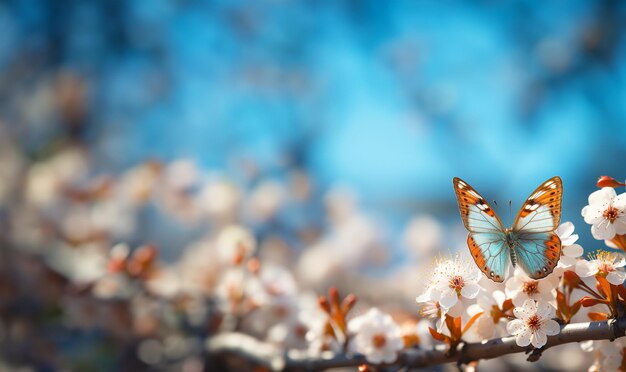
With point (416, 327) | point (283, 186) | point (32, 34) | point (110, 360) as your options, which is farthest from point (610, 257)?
point (32, 34)

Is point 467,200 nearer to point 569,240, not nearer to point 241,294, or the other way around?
point 569,240

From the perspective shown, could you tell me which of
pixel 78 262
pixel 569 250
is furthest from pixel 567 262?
pixel 78 262

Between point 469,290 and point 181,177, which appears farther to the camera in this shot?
point 181,177

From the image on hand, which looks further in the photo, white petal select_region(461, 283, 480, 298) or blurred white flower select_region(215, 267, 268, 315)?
blurred white flower select_region(215, 267, 268, 315)

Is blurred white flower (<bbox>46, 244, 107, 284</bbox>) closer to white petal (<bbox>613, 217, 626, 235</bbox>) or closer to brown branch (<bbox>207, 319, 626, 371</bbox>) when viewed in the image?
brown branch (<bbox>207, 319, 626, 371</bbox>)

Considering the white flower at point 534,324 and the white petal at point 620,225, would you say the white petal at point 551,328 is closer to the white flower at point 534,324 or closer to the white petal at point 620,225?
the white flower at point 534,324

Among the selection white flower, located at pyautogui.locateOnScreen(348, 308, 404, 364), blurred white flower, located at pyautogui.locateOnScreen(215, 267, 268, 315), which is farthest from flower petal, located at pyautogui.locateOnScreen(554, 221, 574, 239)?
blurred white flower, located at pyautogui.locateOnScreen(215, 267, 268, 315)
